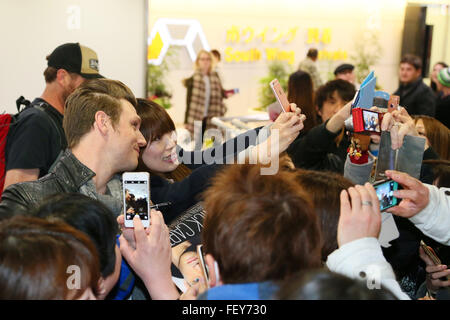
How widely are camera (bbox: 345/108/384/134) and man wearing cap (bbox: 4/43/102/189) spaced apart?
62.0 inches

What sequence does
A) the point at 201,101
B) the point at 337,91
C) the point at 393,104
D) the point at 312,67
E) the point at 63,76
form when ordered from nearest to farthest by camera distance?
the point at 393,104, the point at 63,76, the point at 337,91, the point at 201,101, the point at 312,67

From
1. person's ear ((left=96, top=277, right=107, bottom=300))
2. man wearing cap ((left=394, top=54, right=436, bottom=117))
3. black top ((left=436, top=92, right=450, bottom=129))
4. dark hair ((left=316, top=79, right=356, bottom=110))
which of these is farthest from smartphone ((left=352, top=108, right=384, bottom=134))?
man wearing cap ((left=394, top=54, right=436, bottom=117))

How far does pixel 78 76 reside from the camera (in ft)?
9.80

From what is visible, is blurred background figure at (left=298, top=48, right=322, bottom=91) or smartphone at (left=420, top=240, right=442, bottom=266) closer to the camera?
smartphone at (left=420, top=240, right=442, bottom=266)

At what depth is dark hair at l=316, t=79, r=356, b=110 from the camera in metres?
3.66

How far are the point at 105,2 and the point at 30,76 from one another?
1178mm

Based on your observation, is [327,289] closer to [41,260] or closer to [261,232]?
[261,232]

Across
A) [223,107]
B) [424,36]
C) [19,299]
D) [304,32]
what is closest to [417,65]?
[223,107]

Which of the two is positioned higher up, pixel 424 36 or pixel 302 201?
pixel 424 36

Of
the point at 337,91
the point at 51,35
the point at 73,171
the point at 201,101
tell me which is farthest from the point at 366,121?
the point at 201,101

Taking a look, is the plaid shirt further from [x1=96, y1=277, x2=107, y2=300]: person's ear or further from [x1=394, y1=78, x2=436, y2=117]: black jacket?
[x1=96, y1=277, x2=107, y2=300]: person's ear

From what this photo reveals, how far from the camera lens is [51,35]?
5.56 metres

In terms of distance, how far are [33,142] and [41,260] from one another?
1738mm
